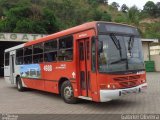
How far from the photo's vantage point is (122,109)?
34.4 ft

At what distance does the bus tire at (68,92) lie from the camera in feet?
38.9

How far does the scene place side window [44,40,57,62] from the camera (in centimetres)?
1314

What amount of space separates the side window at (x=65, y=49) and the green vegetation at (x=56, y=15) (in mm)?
38424

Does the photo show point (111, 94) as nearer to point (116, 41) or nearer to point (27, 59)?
point (116, 41)

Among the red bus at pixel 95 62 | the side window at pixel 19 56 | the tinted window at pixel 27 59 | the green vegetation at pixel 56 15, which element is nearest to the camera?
the red bus at pixel 95 62

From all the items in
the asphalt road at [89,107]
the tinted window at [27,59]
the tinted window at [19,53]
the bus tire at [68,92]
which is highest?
the tinted window at [19,53]

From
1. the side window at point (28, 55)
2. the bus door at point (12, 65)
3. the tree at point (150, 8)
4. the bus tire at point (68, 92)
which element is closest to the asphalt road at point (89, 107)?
the bus tire at point (68, 92)

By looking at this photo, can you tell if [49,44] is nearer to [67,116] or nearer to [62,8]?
[67,116]

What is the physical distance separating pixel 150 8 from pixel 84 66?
126913 millimetres

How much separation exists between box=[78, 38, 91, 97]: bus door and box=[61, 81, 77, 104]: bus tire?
740 mm

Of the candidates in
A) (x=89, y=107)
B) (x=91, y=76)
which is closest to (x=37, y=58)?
(x=89, y=107)

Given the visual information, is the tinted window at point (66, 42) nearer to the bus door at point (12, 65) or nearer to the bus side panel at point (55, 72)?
the bus side panel at point (55, 72)

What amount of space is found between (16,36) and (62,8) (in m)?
51.7

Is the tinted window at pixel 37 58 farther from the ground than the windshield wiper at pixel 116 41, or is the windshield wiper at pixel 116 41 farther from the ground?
the windshield wiper at pixel 116 41
